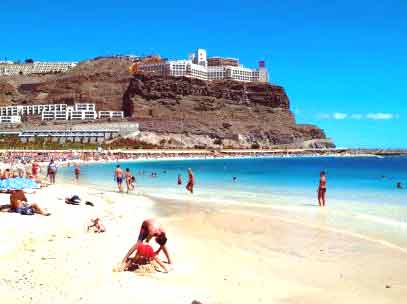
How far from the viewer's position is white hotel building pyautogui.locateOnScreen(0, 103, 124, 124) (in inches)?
5000

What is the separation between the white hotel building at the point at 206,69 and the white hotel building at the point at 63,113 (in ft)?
78.7

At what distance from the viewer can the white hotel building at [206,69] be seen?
5674 inches

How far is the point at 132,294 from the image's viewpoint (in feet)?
24.6

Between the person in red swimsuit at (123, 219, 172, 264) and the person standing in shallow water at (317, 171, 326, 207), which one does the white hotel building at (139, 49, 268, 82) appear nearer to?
the person standing in shallow water at (317, 171, 326, 207)

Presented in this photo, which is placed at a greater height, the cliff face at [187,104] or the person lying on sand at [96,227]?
the cliff face at [187,104]

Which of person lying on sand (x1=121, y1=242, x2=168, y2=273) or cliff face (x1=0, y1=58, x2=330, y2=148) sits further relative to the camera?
cliff face (x1=0, y1=58, x2=330, y2=148)

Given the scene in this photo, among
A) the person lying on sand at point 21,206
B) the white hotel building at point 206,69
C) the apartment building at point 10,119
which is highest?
the white hotel building at point 206,69

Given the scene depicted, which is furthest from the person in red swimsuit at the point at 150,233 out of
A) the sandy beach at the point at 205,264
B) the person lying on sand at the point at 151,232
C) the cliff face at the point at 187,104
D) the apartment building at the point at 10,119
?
the apartment building at the point at 10,119

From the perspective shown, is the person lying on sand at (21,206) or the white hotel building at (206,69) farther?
the white hotel building at (206,69)

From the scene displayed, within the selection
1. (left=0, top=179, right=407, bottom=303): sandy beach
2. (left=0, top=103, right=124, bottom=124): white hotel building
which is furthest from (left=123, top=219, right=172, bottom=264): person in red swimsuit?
(left=0, top=103, right=124, bottom=124): white hotel building

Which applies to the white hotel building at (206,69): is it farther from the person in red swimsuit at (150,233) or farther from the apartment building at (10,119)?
the person in red swimsuit at (150,233)

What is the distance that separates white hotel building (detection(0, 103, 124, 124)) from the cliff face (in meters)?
4.88

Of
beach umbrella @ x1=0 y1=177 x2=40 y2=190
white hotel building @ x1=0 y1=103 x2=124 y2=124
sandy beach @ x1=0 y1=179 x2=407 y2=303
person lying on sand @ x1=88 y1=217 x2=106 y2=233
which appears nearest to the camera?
sandy beach @ x1=0 y1=179 x2=407 y2=303

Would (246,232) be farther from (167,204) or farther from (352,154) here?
(352,154)
